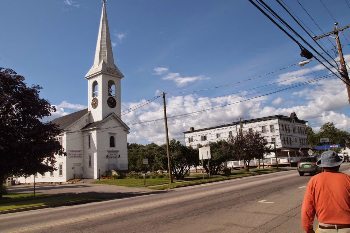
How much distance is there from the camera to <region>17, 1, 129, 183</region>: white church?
1986 inches

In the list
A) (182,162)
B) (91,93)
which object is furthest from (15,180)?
(182,162)

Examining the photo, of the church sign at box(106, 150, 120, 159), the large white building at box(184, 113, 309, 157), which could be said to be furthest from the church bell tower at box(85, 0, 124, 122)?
the large white building at box(184, 113, 309, 157)

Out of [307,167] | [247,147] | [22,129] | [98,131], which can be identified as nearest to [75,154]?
[98,131]

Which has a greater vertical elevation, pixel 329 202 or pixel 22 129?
pixel 22 129

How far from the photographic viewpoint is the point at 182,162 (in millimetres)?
39281

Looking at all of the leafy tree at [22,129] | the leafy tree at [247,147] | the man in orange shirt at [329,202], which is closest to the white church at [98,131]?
the leafy tree at [247,147]

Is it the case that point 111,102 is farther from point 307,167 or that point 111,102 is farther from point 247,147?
point 307,167

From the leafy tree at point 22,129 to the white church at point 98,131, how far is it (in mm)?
24079

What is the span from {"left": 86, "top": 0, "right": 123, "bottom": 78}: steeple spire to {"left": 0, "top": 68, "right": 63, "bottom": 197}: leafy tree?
93.8 feet

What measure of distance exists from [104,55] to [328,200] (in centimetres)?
5347

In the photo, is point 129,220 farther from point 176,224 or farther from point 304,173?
point 304,173

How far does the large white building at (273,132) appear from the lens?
76.1 metres

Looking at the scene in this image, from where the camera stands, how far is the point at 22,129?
24.0 meters

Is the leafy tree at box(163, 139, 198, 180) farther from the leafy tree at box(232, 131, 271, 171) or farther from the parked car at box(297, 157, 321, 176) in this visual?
the leafy tree at box(232, 131, 271, 171)
